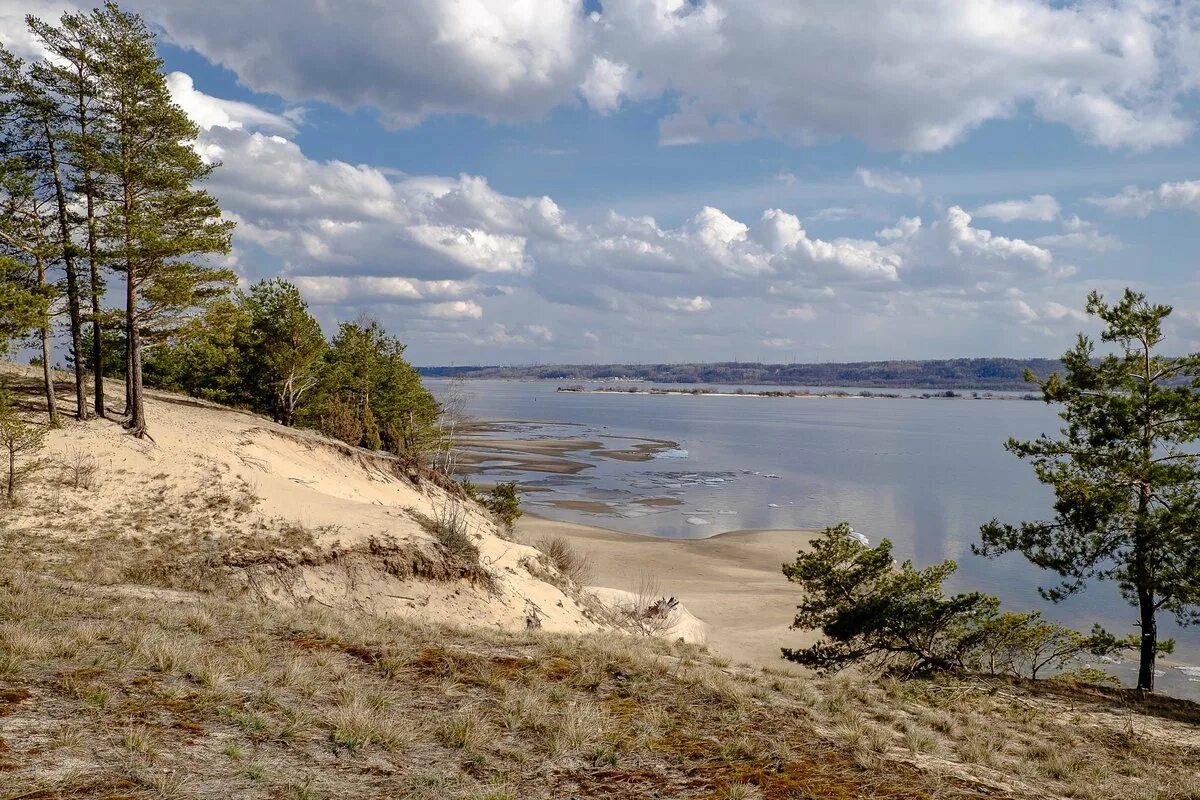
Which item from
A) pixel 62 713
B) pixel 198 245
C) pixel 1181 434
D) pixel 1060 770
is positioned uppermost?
pixel 198 245

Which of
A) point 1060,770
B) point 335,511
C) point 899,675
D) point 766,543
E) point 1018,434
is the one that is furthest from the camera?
point 1018,434

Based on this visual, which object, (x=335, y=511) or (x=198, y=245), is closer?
(x=335, y=511)

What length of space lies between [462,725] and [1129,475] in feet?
51.7

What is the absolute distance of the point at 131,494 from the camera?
1923 cm

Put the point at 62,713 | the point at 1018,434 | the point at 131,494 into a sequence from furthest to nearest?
the point at 1018,434, the point at 131,494, the point at 62,713

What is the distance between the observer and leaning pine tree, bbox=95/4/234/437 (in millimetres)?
20953

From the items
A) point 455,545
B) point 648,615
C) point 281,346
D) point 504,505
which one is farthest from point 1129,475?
point 281,346

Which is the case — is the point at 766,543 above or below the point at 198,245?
below

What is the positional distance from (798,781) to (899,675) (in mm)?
9876

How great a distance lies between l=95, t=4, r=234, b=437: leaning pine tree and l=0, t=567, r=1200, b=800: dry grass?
40.8 ft

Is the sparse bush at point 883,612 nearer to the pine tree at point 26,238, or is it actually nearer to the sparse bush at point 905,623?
the sparse bush at point 905,623

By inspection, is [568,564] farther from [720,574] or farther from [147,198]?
[147,198]

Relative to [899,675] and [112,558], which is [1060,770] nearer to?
[899,675]

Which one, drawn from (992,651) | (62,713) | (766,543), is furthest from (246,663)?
(766,543)
